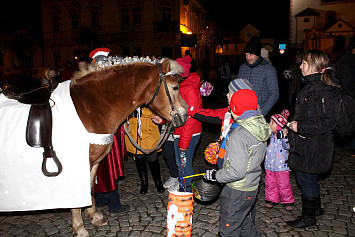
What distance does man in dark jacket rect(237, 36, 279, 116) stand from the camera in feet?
13.9

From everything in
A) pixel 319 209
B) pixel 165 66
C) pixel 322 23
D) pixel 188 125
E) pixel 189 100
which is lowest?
pixel 319 209

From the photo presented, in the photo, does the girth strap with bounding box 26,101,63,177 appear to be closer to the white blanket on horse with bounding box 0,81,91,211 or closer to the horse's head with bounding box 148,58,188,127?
the white blanket on horse with bounding box 0,81,91,211

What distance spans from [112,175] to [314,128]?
8.99 feet

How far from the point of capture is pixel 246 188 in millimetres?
2635

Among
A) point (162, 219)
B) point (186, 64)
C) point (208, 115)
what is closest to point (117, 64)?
point (186, 64)

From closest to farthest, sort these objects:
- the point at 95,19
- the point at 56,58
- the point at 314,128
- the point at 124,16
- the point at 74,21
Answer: the point at 314,128 → the point at 124,16 → the point at 95,19 → the point at 74,21 → the point at 56,58

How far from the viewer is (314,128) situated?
10.3ft

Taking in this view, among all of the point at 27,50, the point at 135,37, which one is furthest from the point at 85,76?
the point at 27,50

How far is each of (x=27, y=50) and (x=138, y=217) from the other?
144ft

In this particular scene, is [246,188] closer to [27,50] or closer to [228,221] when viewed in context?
[228,221]

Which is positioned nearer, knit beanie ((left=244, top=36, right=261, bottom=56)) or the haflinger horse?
the haflinger horse

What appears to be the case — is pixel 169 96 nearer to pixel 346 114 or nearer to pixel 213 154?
pixel 213 154

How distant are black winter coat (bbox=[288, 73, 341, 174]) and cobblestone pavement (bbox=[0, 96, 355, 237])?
91 centimetres

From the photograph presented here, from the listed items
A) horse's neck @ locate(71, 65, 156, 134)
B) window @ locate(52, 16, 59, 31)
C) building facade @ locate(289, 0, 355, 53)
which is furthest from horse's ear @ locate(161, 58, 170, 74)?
building facade @ locate(289, 0, 355, 53)
